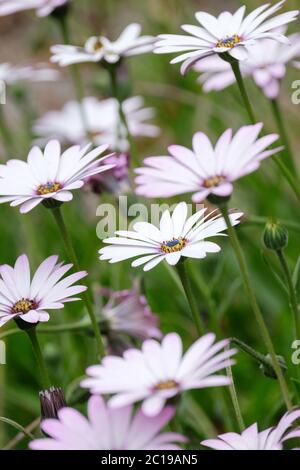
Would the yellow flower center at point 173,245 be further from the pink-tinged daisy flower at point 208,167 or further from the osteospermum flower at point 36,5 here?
the osteospermum flower at point 36,5

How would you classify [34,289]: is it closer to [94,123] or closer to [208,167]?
[208,167]

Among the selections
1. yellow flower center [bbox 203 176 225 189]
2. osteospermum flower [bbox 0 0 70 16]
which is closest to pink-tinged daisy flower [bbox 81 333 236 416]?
yellow flower center [bbox 203 176 225 189]

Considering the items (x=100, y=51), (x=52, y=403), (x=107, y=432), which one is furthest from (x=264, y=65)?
(x=107, y=432)

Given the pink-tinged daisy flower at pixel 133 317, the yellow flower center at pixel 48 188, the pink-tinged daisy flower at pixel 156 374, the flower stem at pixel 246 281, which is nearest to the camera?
the pink-tinged daisy flower at pixel 156 374

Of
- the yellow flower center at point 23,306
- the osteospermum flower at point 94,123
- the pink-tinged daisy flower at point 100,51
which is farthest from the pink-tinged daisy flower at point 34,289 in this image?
the osteospermum flower at point 94,123

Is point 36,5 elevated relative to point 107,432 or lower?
elevated

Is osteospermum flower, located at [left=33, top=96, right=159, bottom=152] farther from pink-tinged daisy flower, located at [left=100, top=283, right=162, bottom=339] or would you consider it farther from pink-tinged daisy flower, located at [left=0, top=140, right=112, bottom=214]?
pink-tinged daisy flower, located at [left=0, top=140, right=112, bottom=214]
